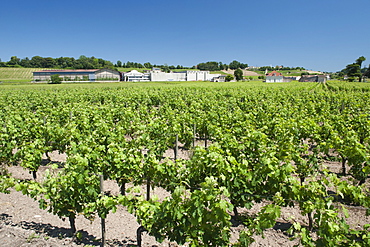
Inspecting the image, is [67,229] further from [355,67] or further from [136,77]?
[355,67]

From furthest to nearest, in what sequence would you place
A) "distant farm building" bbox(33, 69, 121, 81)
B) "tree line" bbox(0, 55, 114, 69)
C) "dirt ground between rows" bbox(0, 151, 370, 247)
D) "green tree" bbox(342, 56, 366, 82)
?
"tree line" bbox(0, 55, 114, 69) < "green tree" bbox(342, 56, 366, 82) < "distant farm building" bbox(33, 69, 121, 81) < "dirt ground between rows" bbox(0, 151, 370, 247)

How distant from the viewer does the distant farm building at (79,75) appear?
85.0 metres

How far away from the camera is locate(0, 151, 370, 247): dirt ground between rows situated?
4715mm

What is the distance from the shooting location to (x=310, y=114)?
1280 cm

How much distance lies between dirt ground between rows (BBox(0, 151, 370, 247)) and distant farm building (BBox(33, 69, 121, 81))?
8712 cm

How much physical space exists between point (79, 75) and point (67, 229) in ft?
306

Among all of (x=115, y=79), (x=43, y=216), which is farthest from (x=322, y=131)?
(x=115, y=79)

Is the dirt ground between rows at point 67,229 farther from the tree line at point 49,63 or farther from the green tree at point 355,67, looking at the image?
the tree line at point 49,63

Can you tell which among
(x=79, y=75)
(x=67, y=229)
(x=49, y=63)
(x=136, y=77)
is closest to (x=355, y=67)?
Result: (x=136, y=77)

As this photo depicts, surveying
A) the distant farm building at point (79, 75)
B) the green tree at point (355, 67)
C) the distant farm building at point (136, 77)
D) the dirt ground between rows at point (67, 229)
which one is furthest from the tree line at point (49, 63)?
the dirt ground between rows at point (67, 229)

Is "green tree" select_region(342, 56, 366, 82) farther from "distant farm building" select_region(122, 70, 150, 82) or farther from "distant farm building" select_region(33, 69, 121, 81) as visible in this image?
"distant farm building" select_region(33, 69, 121, 81)

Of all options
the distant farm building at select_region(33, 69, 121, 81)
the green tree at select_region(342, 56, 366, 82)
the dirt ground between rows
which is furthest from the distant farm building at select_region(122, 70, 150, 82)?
the dirt ground between rows

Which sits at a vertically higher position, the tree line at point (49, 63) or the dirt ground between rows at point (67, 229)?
the tree line at point (49, 63)

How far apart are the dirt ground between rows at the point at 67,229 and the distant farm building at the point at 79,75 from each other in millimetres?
87119
